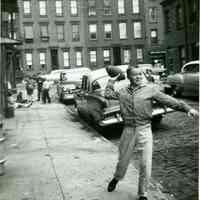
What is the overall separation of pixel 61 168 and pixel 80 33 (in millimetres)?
50848

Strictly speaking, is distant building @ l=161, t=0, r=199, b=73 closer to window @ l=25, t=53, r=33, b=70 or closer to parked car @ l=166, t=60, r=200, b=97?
parked car @ l=166, t=60, r=200, b=97

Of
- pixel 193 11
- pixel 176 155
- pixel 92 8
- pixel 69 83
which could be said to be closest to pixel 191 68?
pixel 69 83

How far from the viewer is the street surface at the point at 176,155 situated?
626 centimetres

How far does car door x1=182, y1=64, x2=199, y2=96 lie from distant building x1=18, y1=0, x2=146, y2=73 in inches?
1562

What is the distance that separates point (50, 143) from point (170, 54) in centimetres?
2468

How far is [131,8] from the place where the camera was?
58.0m

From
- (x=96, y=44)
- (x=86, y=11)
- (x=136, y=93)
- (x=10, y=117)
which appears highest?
(x=86, y=11)

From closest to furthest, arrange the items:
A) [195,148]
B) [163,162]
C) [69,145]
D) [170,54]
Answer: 1. [163,162]
2. [195,148]
3. [69,145]
4. [170,54]

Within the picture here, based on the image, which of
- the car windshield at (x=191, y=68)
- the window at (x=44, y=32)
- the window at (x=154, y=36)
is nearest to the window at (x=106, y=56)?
the window at (x=154, y=36)

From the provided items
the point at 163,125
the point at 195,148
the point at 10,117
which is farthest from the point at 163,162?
the point at 10,117

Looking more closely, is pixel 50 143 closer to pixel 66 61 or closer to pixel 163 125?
pixel 163 125

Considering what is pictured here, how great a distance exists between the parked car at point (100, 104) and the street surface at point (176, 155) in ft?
1.85

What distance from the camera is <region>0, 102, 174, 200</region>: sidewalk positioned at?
585 cm

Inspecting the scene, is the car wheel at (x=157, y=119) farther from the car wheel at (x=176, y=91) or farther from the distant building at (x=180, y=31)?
the distant building at (x=180, y=31)
